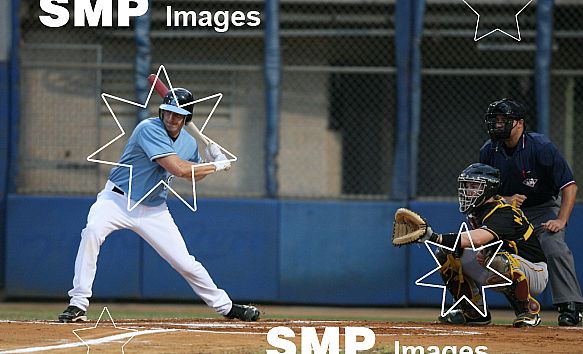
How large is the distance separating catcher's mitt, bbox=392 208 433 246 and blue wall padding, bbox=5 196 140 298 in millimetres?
4709

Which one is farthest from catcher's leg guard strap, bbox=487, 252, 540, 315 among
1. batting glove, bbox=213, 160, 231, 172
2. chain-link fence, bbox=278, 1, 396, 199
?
chain-link fence, bbox=278, 1, 396, 199

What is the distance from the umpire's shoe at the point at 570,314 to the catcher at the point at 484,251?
0.42 meters

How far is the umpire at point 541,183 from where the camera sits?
7879 mm

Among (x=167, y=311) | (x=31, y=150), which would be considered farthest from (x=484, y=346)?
(x=31, y=150)

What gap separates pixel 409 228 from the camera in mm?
7043

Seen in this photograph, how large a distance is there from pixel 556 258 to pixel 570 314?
41cm

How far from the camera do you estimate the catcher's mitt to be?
22.4 ft

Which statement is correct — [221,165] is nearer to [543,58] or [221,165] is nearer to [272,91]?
[272,91]

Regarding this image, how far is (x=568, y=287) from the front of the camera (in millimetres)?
7969

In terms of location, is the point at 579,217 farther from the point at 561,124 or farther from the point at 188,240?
the point at 188,240

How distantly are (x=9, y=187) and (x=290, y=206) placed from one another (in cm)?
Answer: 287

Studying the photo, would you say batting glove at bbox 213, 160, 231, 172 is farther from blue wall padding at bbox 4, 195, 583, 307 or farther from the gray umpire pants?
blue wall padding at bbox 4, 195, 583, 307

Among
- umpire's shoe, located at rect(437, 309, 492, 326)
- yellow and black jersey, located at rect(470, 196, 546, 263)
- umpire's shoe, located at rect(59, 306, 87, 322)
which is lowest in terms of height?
umpire's shoe, located at rect(437, 309, 492, 326)

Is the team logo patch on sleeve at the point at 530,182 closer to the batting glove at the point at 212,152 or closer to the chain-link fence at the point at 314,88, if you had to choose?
the batting glove at the point at 212,152
